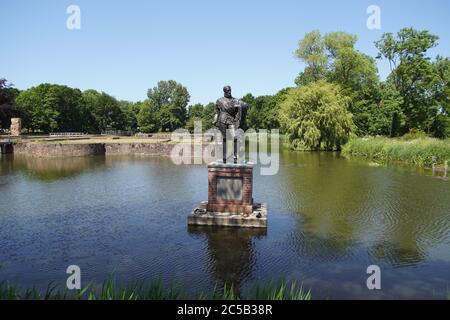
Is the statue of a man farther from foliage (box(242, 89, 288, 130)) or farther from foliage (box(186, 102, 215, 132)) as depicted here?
foliage (box(186, 102, 215, 132))

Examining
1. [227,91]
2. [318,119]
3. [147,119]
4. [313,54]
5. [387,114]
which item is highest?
[313,54]

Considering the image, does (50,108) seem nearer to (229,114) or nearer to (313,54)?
(313,54)

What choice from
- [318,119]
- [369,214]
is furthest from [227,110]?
[318,119]

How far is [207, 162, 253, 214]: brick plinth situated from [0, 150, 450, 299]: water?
114cm

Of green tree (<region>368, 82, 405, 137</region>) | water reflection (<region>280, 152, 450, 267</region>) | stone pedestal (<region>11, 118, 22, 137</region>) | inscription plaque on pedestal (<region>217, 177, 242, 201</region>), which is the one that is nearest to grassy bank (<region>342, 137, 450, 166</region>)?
water reflection (<region>280, 152, 450, 267</region>)

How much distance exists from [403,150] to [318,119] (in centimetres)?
1238

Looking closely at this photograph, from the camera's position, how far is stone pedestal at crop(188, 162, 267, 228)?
12203 millimetres

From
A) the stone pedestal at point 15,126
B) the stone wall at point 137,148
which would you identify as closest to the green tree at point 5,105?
the stone pedestal at point 15,126

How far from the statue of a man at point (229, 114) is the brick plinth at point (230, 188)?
585 mm

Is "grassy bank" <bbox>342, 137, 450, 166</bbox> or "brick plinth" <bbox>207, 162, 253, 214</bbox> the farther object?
"grassy bank" <bbox>342, 137, 450, 166</bbox>

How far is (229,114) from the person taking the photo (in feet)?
42.9

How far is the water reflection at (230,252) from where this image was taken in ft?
27.7

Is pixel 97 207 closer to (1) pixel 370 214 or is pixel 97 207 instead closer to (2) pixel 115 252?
(2) pixel 115 252

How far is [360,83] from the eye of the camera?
51812 mm
